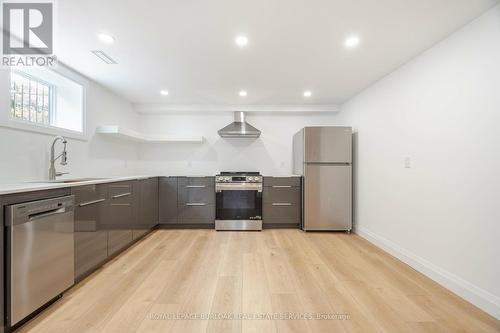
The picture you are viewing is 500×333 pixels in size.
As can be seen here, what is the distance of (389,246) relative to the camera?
8.97ft

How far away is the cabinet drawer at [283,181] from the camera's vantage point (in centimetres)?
380

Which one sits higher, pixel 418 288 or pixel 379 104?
pixel 379 104

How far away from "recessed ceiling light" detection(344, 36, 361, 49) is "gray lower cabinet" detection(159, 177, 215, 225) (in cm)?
271

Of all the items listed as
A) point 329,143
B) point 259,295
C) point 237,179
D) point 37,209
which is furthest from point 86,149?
point 329,143

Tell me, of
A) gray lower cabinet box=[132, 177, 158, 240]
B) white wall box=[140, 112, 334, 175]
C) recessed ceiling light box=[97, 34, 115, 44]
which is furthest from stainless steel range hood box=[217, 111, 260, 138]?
recessed ceiling light box=[97, 34, 115, 44]

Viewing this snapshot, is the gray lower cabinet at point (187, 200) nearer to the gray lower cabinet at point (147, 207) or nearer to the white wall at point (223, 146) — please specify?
the gray lower cabinet at point (147, 207)

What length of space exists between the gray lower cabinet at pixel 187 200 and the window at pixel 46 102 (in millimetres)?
1478

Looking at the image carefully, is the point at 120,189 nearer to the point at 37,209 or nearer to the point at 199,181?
the point at 37,209

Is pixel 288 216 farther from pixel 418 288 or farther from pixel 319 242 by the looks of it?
pixel 418 288

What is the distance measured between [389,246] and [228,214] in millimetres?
2352

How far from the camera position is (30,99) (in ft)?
7.56

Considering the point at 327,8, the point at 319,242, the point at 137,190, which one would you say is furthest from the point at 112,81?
the point at 319,242

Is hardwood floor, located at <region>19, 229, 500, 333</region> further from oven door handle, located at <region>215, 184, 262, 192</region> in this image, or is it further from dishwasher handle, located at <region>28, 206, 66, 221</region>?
oven door handle, located at <region>215, 184, 262, 192</region>

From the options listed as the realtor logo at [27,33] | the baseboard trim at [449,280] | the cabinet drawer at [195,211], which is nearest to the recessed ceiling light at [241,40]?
the realtor logo at [27,33]
